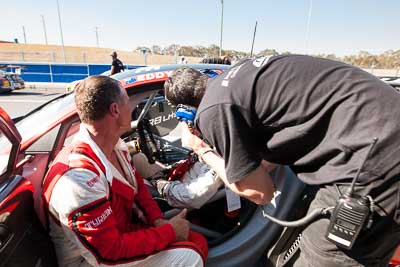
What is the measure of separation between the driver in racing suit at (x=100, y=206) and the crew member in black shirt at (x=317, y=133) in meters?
0.53

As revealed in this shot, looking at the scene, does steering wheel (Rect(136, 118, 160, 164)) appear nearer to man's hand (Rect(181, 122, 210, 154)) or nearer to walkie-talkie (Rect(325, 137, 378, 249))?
man's hand (Rect(181, 122, 210, 154))

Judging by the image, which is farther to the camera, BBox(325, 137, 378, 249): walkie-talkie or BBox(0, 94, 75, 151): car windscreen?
BBox(0, 94, 75, 151): car windscreen

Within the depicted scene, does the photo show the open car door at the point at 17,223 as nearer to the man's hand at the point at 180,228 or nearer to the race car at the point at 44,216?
the race car at the point at 44,216

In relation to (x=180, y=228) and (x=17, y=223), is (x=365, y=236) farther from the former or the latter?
(x=17, y=223)

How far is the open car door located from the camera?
110 centimetres

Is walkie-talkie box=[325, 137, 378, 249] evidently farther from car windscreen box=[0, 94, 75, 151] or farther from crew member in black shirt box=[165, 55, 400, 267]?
car windscreen box=[0, 94, 75, 151]

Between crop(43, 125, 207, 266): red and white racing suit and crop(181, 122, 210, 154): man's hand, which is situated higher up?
crop(181, 122, 210, 154): man's hand

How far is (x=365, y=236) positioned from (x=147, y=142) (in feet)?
5.55

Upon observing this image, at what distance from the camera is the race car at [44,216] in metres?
1.19

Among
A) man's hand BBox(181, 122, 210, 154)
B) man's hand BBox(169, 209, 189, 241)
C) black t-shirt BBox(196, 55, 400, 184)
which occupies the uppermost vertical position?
black t-shirt BBox(196, 55, 400, 184)

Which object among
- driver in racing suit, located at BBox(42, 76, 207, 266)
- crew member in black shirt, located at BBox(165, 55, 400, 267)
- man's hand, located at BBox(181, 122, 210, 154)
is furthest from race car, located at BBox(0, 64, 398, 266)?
man's hand, located at BBox(181, 122, 210, 154)

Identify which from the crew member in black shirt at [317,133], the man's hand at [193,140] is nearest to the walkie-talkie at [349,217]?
the crew member in black shirt at [317,133]

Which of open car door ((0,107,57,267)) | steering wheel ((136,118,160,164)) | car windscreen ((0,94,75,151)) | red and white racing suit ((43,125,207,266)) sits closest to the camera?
open car door ((0,107,57,267))

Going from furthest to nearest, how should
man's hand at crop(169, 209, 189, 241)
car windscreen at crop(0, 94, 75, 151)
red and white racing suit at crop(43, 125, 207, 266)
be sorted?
car windscreen at crop(0, 94, 75, 151)
man's hand at crop(169, 209, 189, 241)
red and white racing suit at crop(43, 125, 207, 266)
